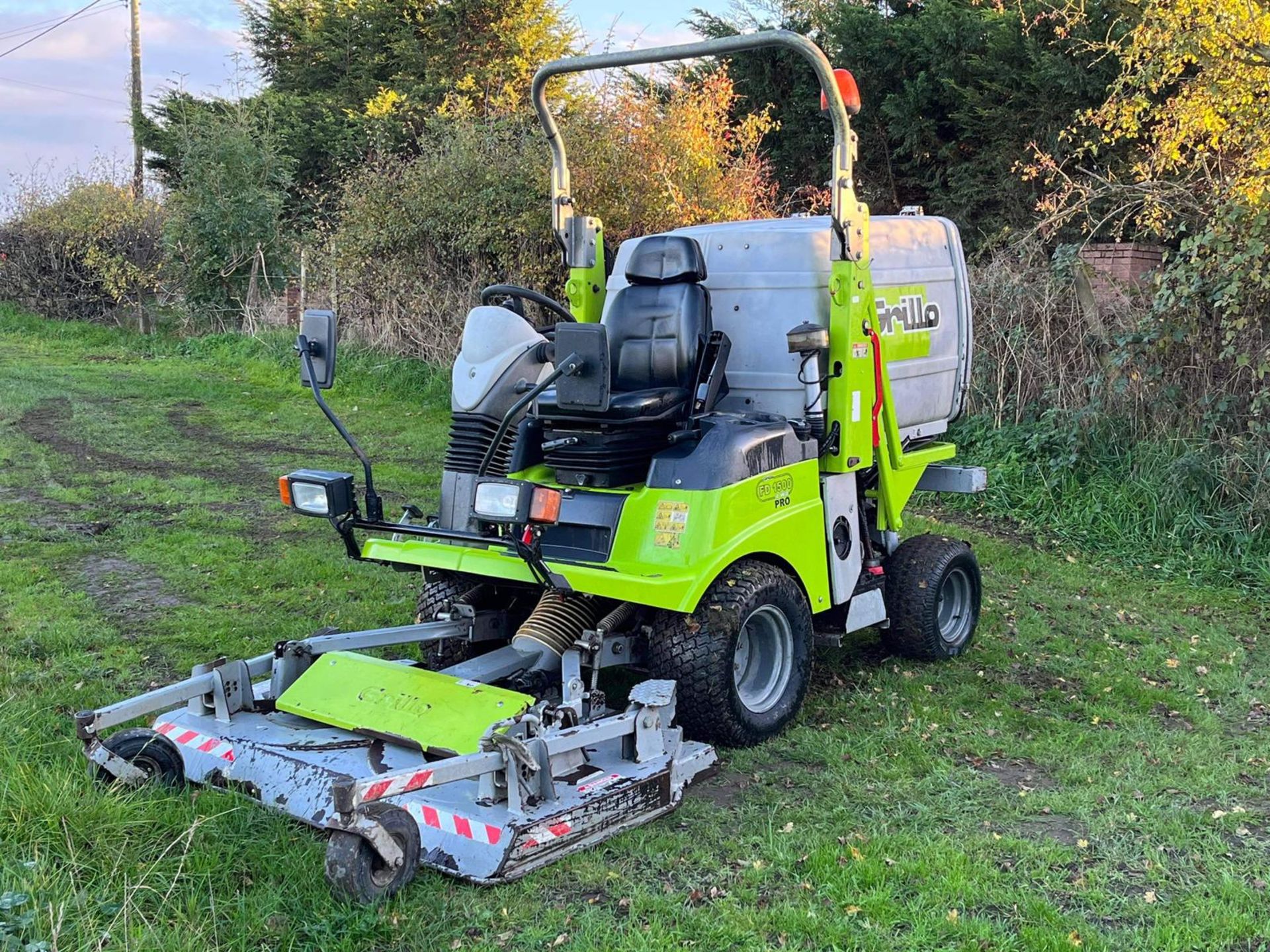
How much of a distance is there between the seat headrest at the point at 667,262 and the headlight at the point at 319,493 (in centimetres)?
165

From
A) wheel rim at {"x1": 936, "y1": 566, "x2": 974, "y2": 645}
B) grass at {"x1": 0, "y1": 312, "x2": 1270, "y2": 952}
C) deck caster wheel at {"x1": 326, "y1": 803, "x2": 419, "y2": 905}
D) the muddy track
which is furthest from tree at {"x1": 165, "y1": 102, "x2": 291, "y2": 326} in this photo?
deck caster wheel at {"x1": 326, "y1": 803, "x2": 419, "y2": 905}

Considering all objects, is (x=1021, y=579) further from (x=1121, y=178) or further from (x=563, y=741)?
(x=1121, y=178)

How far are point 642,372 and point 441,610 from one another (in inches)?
54.0

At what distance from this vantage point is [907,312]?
19.1 feet

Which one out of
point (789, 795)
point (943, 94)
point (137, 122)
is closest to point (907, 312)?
point (789, 795)

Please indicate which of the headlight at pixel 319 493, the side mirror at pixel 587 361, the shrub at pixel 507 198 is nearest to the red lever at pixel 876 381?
the side mirror at pixel 587 361

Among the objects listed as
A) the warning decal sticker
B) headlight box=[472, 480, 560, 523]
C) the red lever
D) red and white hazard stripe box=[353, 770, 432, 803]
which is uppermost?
the red lever

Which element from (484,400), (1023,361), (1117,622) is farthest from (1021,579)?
(484,400)

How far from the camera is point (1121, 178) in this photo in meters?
11.8

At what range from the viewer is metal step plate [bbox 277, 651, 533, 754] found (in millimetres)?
4016

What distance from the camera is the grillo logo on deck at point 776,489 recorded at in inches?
189

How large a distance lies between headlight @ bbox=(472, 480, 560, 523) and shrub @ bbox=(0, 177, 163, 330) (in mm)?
17042

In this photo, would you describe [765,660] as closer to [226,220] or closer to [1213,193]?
[1213,193]

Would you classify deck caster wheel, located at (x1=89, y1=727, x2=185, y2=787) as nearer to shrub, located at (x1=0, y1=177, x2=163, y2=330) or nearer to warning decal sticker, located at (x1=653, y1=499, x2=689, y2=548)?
warning decal sticker, located at (x1=653, y1=499, x2=689, y2=548)
